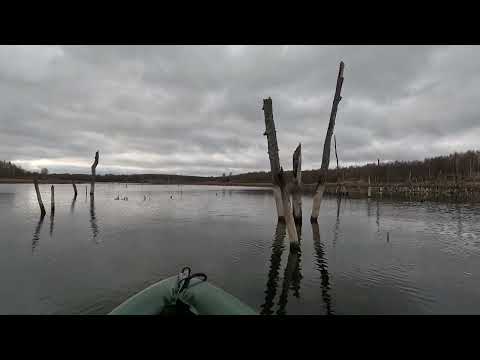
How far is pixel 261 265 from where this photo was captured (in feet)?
26.8

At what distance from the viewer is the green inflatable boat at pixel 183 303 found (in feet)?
12.6

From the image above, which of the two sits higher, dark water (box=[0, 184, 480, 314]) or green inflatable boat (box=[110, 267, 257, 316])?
green inflatable boat (box=[110, 267, 257, 316])

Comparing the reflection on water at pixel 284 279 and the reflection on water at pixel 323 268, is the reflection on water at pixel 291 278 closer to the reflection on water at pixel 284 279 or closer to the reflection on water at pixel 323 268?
the reflection on water at pixel 284 279

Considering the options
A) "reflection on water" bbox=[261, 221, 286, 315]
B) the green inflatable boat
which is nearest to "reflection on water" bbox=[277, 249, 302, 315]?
"reflection on water" bbox=[261, 221, 286, 315]

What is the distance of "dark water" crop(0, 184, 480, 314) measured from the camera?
18.6ft

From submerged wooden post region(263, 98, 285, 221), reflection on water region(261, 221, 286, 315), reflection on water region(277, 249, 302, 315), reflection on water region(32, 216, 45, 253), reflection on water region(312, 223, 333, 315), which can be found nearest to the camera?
reflection on water region(261, 221, 286, 315)

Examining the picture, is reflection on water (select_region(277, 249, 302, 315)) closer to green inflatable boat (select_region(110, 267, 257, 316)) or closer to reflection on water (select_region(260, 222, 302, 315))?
reflection on water (select_region(260, 222, 302, 315))

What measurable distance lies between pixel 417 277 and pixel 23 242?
15.9m

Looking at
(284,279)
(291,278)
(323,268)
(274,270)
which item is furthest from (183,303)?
(323,268)

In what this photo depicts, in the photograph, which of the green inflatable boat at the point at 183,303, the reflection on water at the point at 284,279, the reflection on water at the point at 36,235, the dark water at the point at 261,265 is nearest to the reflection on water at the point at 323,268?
the dark water at the point at 261,265

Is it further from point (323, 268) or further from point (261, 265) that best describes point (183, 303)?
point (323, 268)

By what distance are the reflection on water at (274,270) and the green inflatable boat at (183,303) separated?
1.56 metres

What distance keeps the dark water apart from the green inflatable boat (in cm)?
169
